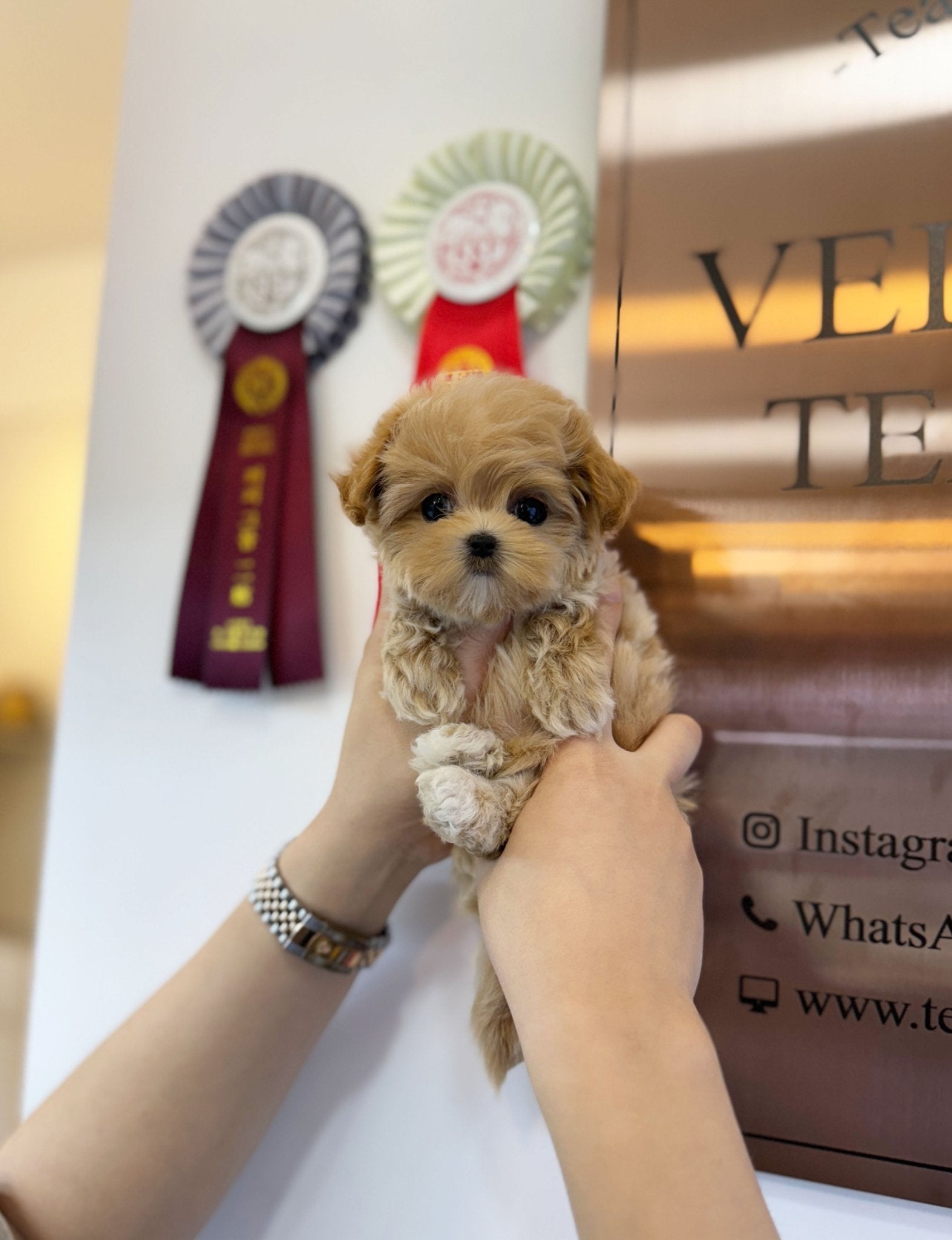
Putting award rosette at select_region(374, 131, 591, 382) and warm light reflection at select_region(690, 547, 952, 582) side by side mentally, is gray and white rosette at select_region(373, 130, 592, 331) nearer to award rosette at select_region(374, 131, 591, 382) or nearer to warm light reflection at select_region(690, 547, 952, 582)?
award rosette at select_region(374, 131, 591, 382)

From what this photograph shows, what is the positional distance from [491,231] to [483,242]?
0.7 inches

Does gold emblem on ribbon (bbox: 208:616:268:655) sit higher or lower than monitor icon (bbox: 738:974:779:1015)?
higher

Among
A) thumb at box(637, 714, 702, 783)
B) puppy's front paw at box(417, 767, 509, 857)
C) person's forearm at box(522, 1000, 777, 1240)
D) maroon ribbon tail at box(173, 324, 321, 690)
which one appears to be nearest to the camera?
person's forearm at box(522, 1000, 777, 1240)

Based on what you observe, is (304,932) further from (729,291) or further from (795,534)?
(729,291)

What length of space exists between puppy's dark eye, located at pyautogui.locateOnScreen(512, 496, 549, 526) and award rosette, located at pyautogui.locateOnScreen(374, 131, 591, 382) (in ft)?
1.27

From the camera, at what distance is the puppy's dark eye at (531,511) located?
736mm

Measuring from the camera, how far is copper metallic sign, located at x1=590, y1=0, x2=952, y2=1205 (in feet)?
2.84

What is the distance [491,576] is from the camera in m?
0.69

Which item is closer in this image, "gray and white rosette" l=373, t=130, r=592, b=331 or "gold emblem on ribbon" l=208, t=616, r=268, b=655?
"gray and white rosette" l=373, t=130, r=592, b=331

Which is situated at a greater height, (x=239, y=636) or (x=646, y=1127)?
(x=239, y=636)

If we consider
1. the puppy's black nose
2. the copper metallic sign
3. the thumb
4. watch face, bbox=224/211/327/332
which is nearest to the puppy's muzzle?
the puppy's black nose

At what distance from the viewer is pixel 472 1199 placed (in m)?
1.00

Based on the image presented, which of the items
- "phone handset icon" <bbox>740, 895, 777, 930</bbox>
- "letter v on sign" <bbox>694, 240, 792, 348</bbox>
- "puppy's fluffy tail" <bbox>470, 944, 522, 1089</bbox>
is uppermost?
"letter v on sign" <bbox>694, 240, 792, 348</bbox>

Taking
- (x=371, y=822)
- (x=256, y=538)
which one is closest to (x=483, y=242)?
(x=256, y=538)
